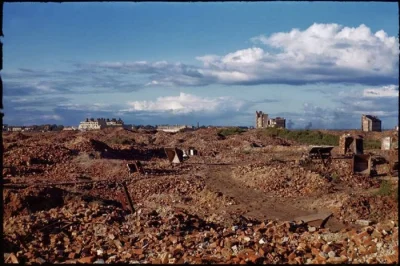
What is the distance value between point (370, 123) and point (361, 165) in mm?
30850

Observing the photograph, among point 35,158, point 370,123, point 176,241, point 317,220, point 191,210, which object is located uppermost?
point 370,123

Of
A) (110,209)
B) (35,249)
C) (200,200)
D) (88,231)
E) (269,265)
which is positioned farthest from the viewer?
(200,200)

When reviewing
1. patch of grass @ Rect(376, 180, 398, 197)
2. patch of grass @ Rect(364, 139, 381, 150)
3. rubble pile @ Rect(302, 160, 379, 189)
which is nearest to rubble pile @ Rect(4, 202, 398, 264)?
patch of grass @ Rect(376, 180, 398, 197)

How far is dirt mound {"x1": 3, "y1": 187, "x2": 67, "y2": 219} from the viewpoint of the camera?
11922 millimetres

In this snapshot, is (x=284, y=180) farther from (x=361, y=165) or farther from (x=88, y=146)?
(x=88, y=146)

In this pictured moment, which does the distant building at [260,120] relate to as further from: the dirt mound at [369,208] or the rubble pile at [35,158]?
the dirt mound at [369,208]

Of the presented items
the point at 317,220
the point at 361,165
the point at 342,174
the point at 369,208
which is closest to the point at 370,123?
the point at 361,165

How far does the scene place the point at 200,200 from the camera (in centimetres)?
1428

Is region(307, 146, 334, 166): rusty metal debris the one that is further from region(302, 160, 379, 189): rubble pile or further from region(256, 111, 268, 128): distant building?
region(256, 111, 268, 128): distant building

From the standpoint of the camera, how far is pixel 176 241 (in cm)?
782

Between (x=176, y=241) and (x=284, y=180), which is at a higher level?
(x=284, y=180)

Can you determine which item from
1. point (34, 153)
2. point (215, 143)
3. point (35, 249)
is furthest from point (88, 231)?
point (215, 143)

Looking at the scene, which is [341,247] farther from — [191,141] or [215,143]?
[191,141]

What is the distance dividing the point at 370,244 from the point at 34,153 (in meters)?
A: 17.9
